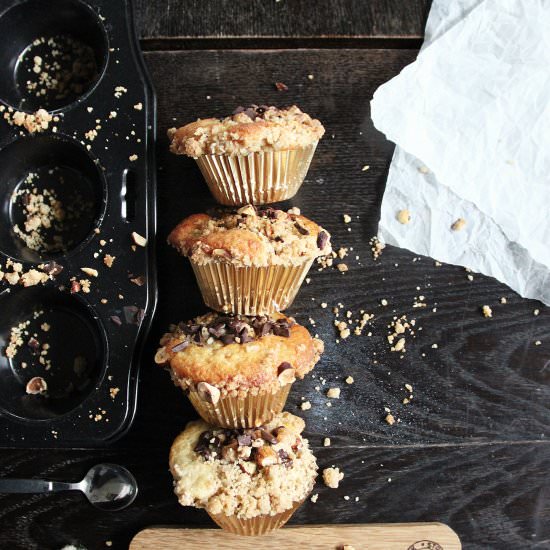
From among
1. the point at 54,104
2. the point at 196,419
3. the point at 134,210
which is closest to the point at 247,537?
the point at 196,419

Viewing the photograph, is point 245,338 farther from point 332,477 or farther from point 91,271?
point 332,477

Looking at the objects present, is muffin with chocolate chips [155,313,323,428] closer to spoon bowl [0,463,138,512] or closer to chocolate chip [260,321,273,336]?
chocolate chip [260,321,273,336]

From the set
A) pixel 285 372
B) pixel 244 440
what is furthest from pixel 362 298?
pixel 244 440

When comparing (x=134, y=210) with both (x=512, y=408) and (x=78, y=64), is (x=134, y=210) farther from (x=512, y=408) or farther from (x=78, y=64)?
(x=512, y=408)

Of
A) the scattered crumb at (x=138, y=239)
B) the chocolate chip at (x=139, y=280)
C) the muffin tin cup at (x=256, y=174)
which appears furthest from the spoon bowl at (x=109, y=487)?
the muffin tin cup at (x=256, y=174)

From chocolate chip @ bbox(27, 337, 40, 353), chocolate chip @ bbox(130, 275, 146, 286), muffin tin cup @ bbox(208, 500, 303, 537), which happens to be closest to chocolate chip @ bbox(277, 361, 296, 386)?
muffin tin cup @ bbox(208, 500, 303, 537)

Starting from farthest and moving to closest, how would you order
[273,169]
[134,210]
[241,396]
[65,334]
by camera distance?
[65,334] → [134,210] → [273,169] → [241,396]

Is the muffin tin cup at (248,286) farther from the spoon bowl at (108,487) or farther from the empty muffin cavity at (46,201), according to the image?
the spoon bowl at (108,487)
